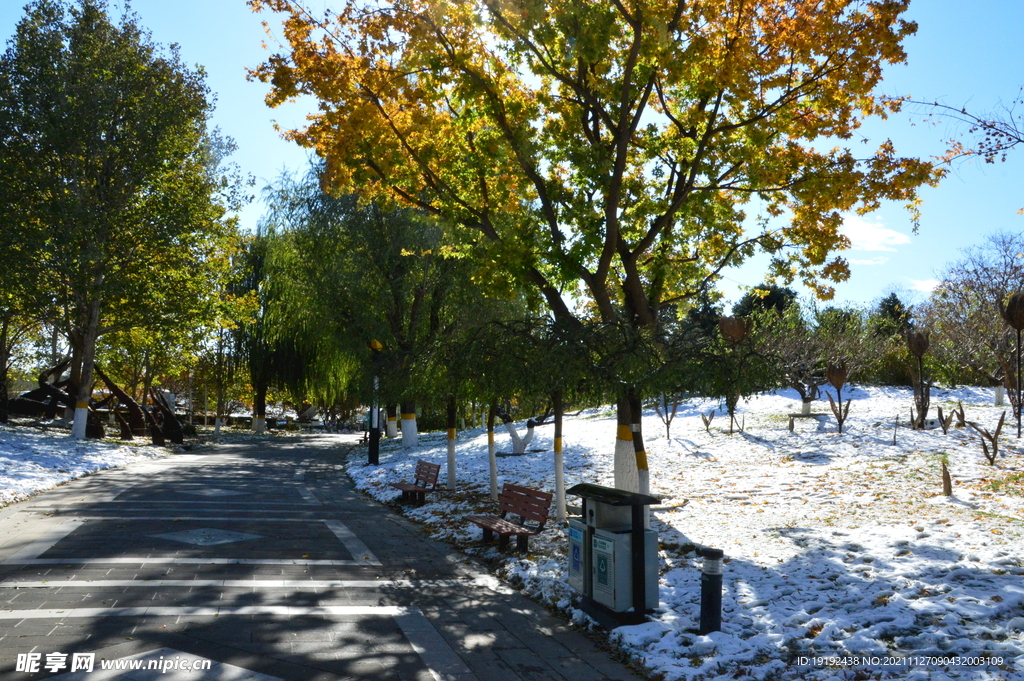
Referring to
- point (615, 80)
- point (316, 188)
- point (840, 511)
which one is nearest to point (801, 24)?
point (615, 80)

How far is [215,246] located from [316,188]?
456 centimetres

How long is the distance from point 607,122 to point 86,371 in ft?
64.7

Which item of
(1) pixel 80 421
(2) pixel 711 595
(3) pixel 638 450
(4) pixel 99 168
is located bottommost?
(2) pixel 711 595

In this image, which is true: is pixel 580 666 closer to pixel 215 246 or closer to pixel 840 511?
pixel 840 511

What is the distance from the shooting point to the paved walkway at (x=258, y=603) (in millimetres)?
5438

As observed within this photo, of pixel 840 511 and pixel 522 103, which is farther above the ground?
pixel 522 103

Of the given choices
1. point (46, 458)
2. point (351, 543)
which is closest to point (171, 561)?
point (351, 543)

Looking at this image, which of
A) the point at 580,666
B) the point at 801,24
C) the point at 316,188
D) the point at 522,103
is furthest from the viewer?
the point at 316,188

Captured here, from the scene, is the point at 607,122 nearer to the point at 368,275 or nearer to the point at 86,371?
the point at 368,275

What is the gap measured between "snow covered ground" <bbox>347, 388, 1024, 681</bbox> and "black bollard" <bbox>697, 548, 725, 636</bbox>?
10cm

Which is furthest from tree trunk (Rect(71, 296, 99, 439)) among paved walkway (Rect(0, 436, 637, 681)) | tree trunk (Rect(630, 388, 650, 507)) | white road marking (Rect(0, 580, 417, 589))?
tree trunk (Rect(630, 388, 650, 507))

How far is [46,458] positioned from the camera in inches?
661

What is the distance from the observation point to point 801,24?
359 inches

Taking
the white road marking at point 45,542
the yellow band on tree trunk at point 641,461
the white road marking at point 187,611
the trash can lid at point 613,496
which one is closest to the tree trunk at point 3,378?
the white road marking at point 45,542
